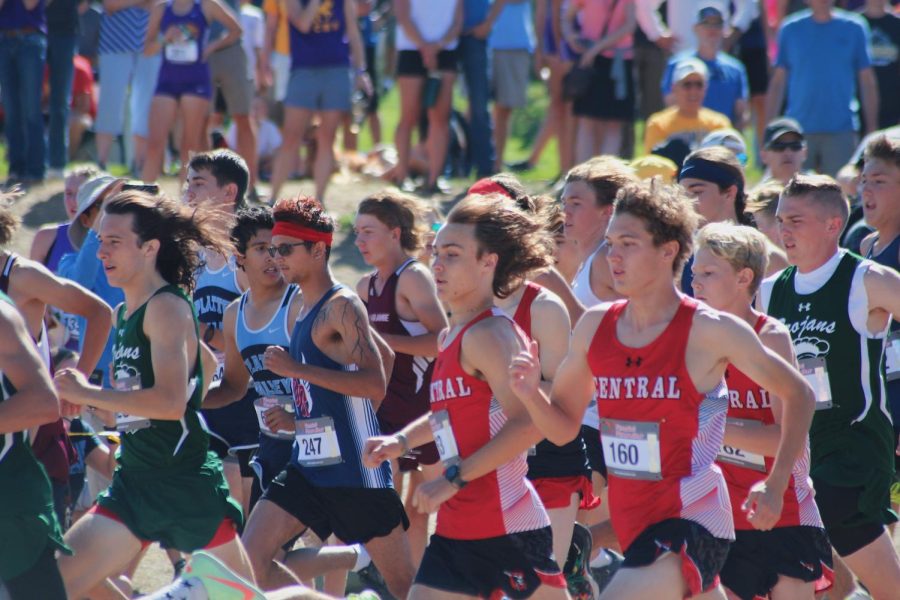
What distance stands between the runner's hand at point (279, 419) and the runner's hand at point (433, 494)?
1.34 metres

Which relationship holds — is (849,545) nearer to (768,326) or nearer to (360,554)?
(768,326)

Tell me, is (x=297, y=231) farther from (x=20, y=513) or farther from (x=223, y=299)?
(x=20, y=513)

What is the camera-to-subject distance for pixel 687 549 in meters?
4.50

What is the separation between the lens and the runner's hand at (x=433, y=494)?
14.8 feet

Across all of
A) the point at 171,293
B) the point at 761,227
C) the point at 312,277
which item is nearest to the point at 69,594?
the point at 171,293

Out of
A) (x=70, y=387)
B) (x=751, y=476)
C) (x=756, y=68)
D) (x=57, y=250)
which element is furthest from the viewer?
(x=756, y=68)

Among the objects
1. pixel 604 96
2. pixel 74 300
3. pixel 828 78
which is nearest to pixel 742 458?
pixel 74 300

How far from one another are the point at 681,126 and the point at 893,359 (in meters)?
Result: 4.08

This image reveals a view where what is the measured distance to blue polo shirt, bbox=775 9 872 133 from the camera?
38.2 feet

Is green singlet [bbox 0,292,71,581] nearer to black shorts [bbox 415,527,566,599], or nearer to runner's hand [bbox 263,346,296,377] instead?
runner's hand [bbox 263,346,296,377]

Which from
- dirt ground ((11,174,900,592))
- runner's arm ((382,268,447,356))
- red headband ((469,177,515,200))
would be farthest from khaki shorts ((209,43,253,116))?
red headband ((469,177,515,200))

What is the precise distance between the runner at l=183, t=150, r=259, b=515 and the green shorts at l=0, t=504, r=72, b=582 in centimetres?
151

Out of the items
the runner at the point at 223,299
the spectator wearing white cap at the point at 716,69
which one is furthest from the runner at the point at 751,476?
the spectator wearing white cap at the point at 716,69

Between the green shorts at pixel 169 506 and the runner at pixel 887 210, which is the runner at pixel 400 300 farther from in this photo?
the runner at pixel 887 210
